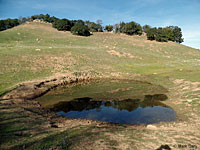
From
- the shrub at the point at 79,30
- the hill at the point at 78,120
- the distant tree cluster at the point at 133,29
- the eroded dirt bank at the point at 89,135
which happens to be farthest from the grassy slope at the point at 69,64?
the distant tree cluster at the point at 133,29

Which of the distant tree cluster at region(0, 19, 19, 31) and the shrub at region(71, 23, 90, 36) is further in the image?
the distant tree cluster at region(0, 19, 19, 31)

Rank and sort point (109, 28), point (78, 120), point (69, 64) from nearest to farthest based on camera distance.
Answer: point (78, 120), point (69, 64), point (109, 28)

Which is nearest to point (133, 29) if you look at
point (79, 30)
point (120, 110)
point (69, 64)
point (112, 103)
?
point (79, 30)

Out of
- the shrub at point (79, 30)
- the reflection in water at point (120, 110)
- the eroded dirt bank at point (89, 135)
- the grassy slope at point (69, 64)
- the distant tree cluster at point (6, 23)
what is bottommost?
the reflection in water at point (120, 110)

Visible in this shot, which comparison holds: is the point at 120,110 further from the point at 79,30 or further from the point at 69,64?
the point at 79,30

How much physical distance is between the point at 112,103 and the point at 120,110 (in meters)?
2.83

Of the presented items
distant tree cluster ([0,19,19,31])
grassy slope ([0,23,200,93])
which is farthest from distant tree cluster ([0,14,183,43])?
grassy slope ([0,23,200,93])

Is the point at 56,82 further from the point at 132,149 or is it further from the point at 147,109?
the point at 132,149

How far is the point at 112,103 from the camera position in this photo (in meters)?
23.0

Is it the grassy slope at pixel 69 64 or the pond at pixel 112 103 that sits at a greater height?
the grassy slope at pixel 69 64

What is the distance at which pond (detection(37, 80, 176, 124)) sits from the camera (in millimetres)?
18203

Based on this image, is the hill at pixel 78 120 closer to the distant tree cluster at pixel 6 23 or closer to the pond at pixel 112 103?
the pond at pixel 112 103

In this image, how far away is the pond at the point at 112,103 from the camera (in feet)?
59.7

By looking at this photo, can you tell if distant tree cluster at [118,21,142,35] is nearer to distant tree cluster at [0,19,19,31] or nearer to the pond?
the pond
